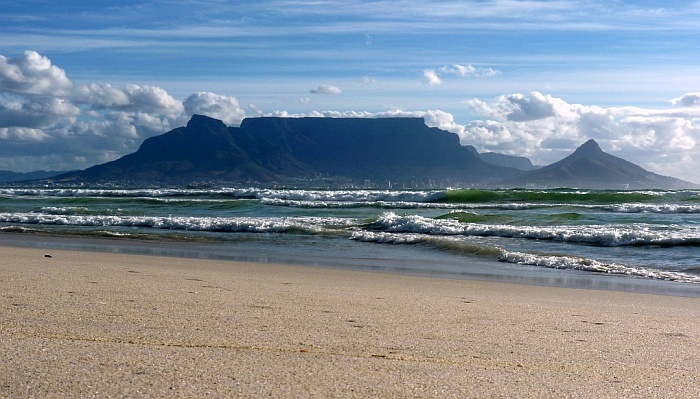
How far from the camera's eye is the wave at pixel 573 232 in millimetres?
17078

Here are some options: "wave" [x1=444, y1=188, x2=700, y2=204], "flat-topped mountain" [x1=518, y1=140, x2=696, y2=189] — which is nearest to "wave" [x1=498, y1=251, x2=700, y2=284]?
"wave" [x1=444, y1=188, x2=700, y2=204]

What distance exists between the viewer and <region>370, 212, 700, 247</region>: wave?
17.1 metres

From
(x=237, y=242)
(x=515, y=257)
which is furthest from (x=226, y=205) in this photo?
(x=515, y=257)

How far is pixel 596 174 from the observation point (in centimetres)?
16188

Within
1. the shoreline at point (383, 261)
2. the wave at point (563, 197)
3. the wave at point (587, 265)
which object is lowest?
the shoreline at point (383, 261)

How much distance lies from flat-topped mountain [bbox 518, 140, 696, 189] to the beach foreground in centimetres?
14343

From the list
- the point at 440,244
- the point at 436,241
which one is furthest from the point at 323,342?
the point at 436,241

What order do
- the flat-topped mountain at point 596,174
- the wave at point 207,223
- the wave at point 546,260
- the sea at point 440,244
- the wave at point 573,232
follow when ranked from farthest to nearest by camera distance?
the flat-topped mountain at point 596,174 → the wave at point 207,223 → the wave at point 573,232 → the sea at point 440,244 → the wave at point 546,260

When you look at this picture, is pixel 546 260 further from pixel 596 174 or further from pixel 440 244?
pixel 596 174

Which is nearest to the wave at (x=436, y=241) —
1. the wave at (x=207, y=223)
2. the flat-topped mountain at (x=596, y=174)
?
the wave at (x=207, y=223)

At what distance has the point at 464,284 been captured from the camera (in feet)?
32.6

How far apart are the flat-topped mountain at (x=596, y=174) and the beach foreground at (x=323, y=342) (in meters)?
143

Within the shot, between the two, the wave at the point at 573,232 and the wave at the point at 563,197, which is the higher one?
the wave at the point at 563,197

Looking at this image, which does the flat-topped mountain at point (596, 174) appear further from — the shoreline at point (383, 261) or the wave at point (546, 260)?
the shoreline at point (383, 261)
